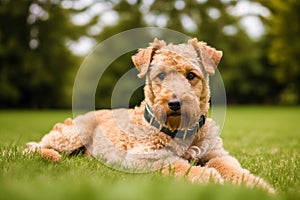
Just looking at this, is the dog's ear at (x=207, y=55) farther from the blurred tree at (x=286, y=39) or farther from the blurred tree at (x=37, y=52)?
the blurred tree at (x=286, y=39)

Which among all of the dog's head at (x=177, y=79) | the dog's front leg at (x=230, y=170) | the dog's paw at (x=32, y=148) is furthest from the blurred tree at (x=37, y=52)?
the dog's front leg at (x=230, y=170)

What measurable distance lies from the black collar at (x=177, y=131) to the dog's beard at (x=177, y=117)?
0.04m

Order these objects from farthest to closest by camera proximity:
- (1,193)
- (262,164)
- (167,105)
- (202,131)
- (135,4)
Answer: (135,4) < (262,164) < (202,131) < (167,105) < (1,193)

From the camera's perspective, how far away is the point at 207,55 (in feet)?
13.0

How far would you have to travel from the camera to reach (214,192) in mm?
1960

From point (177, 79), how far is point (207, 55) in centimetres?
61

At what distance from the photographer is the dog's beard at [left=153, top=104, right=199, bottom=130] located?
3.36 metres

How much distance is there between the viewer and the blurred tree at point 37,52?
25.5 meters

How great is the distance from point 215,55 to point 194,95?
0.73 metres

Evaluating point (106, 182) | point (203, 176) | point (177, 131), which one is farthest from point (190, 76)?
point (106, 182)

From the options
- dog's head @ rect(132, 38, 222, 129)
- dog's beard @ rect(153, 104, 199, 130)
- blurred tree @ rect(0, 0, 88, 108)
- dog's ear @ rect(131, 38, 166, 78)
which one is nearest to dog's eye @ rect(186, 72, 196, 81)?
dog's head @ rect(132, 38, 222, 129)

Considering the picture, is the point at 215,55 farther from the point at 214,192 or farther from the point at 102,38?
the point at 102,38

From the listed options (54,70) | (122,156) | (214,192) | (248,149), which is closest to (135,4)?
(54,70)

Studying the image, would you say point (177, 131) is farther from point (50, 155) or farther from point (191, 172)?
point (50, 155)
